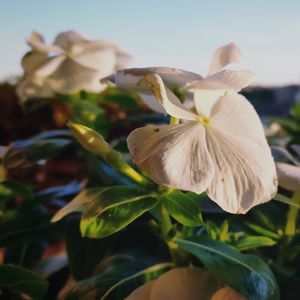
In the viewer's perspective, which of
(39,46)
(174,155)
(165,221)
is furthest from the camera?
(39,46)

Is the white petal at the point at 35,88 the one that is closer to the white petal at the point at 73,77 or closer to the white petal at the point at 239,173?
the white petal at the point at 73,77

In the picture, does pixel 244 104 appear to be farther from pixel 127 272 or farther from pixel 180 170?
pixel 127 272

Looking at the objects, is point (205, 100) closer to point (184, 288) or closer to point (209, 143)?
point (209, 143)

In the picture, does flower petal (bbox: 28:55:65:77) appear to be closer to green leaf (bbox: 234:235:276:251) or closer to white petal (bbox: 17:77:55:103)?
white petal (bbox: 17:77:55:103)

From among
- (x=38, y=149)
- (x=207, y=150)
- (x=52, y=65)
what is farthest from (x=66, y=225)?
(x=207, y=150)

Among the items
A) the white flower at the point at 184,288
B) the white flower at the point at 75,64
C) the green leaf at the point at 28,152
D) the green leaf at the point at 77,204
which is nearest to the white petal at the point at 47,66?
the white flower at the point at 75,64

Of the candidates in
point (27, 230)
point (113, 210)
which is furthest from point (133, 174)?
point (27, 230)

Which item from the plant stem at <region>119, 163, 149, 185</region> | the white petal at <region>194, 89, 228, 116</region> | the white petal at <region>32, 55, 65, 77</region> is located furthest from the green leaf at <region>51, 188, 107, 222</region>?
the white petal at <region>32, 55, 65, 77</region>
